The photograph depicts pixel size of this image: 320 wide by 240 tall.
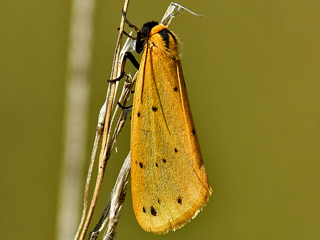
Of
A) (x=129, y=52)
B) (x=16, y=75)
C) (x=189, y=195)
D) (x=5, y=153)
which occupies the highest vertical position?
(x=129, y=52)

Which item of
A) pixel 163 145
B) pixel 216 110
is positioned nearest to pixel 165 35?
pixel 163 145

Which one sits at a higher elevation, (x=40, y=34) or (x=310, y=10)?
(x=310, y=10)

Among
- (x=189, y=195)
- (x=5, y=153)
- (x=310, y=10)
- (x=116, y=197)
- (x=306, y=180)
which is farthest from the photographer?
(x=310, y=10)

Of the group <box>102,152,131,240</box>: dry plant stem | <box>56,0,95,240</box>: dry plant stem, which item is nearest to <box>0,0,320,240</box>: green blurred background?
<box>56,0,95,240</box>: dry plant stem

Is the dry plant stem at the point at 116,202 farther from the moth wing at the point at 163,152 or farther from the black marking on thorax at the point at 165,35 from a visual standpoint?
the black marking on thorax at the point at 165,35

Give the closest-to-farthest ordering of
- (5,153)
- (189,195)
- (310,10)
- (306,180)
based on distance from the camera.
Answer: (189,195), (5,153), (306,180), (310,10)

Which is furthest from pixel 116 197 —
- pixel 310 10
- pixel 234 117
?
pixel 310 10

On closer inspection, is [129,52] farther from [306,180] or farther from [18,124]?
[306,180]

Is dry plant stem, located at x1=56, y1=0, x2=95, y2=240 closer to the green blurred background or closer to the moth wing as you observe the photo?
the green blurred background
